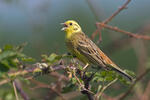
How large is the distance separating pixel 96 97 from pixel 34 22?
292cm

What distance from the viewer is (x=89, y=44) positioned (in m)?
3.85

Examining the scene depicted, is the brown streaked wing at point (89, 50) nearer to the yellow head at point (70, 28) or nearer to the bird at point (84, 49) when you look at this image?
the bird at point (84, 49)

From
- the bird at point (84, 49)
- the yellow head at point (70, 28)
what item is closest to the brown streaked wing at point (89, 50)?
the bird at point (84, 49)

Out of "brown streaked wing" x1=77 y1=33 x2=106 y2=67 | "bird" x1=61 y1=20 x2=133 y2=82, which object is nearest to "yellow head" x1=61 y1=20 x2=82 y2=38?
"bird" x1=61 y1=20 x2=133 y2=82

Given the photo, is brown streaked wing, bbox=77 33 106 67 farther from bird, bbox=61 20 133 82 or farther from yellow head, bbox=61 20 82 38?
yellow head, bbox=61 20 82 38

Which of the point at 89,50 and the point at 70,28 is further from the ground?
the point at 70,28

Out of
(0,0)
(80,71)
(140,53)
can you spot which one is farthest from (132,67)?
(80,71)

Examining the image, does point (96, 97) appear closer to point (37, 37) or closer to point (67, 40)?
point (67, 40)

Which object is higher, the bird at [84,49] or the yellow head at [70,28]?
the yellow head at [70,28]

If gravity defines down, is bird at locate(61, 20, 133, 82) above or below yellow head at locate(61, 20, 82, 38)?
below

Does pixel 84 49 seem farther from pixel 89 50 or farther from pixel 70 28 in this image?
pixel 70 28

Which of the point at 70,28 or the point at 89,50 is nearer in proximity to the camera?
the point at 89,50

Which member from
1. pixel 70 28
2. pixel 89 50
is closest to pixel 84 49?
pixel 89 50

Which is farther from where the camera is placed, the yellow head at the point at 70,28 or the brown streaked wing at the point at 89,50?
the yellow head at the point at 70,28
